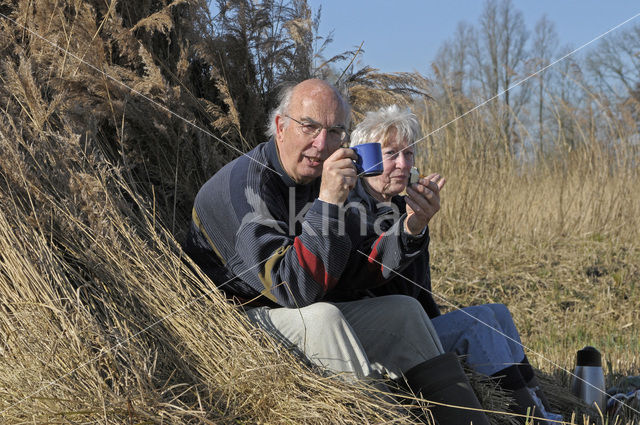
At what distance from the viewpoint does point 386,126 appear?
10.4 feet

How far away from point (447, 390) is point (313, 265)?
0.64m

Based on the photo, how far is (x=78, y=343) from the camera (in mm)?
2105

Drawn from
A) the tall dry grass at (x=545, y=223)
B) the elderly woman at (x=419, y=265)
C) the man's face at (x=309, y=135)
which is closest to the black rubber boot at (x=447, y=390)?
the elderly woman at (x=419, y=265)

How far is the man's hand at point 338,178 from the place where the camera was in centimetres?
235

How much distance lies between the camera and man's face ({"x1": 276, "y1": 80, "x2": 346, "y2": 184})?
2.71 meters

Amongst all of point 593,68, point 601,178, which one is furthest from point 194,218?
point 593,68

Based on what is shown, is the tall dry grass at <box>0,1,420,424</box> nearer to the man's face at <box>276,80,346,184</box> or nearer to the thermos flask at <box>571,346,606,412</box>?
the man's face at <box>276,80,346,184</box>

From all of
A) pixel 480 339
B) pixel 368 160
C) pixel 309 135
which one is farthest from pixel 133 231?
pixel 480 339

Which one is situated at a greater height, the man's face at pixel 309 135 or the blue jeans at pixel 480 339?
the man's face at pixel 309 135

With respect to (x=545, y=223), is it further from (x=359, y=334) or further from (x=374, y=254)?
(x=359, y=334)

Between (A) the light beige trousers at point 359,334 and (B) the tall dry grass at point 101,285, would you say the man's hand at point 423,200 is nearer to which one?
(A) the light beige trousers at point 359,334

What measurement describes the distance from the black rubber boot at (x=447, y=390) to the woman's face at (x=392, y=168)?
3.48 feet

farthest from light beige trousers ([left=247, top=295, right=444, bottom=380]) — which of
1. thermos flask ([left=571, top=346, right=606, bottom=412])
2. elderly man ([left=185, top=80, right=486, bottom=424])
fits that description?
thermos flask ([left=571, top=346, right=606, bottom=412])

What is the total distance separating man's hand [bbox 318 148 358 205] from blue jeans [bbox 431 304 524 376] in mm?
847
